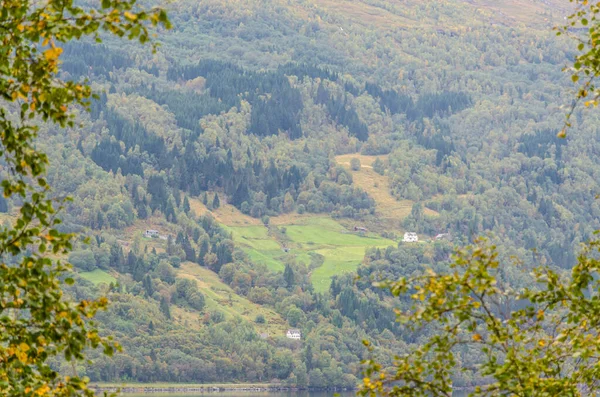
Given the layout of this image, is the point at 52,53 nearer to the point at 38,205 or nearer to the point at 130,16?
the point at 130,16

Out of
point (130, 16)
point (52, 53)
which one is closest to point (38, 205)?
point (52, 53)

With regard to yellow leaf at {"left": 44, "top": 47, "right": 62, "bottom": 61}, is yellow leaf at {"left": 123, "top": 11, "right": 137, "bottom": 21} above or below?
above

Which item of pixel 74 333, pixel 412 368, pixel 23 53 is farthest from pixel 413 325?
pixel 23 53

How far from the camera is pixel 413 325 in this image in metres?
19.5

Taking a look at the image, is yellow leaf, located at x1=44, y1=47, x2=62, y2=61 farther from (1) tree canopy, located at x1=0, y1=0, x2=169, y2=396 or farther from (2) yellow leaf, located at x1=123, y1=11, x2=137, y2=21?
(2) yellow leaf, located at x1=123, y1=11, x2=137, y2=21

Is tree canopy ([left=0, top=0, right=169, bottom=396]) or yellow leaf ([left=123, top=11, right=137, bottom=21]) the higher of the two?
yellow leaf ([left=123, top=11, right=137, bottom=21])

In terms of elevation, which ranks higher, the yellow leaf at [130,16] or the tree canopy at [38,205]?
the yellow leaf at [130,16]

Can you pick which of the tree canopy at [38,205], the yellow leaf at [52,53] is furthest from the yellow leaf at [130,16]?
the yellow leaf at [52,53]

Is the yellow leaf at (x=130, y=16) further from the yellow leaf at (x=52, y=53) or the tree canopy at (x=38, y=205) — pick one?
the yellow leaf at (x=52, y=53)

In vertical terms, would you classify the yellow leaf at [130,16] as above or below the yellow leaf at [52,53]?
above

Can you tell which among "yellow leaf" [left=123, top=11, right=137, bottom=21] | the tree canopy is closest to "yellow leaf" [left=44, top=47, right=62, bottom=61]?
the tree canopy

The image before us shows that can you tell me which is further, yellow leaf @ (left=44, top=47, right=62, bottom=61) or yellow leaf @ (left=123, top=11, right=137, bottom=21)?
yellow leaf @ (left=44, top=47, right=62, bottom=61)

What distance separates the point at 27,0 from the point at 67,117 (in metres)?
1.60

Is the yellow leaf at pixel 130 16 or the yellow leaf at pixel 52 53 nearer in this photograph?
the yellow leaf at pixel 130 16
